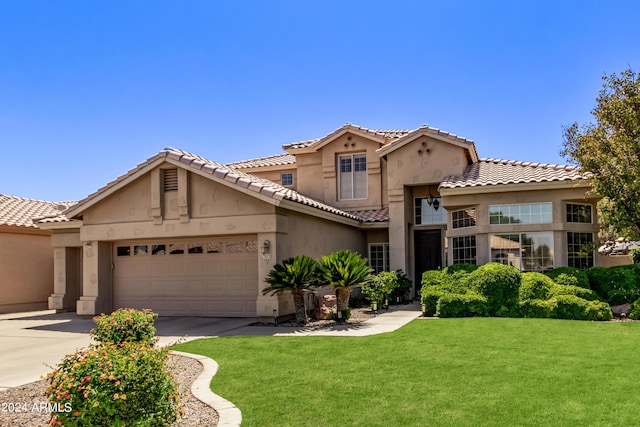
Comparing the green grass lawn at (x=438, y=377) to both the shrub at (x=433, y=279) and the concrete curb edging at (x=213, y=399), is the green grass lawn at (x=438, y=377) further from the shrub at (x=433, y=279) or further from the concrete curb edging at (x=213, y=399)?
the shrub at (x=433, y=279)

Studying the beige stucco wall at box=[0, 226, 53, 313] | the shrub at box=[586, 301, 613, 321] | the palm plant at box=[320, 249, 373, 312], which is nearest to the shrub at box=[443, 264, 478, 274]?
the palm plant at box=[320, 249, 373, 312]

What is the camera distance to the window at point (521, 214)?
1641 cm

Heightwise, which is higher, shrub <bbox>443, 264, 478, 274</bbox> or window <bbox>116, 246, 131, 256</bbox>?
window <bbox>116, 246, 131, 256</bbox>

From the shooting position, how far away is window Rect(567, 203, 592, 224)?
54.1ft

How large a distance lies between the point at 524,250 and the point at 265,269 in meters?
8.17

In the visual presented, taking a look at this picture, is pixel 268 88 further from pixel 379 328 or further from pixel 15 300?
pixel 15 300

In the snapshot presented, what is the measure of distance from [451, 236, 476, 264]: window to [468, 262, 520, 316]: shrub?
2584mm

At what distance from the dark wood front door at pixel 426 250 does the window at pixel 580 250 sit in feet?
18.0

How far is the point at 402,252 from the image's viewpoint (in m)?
20.2

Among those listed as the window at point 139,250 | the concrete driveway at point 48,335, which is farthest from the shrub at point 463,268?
the window at point 139,250

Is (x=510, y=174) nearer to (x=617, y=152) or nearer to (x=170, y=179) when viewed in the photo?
(x=617, y=152)

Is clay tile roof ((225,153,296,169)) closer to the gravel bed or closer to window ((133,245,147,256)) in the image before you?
window ((133,245,147,256))

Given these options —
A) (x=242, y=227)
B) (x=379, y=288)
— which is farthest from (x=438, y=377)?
(x=379, y=288)

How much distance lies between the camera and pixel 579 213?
656 inches
